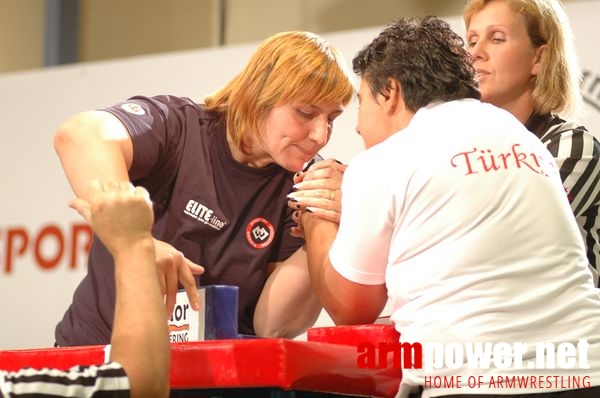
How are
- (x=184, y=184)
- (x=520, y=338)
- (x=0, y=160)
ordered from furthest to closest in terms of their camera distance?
1. (x=0, y=160)
2. (x=184, y=184)
3. (x=520, y=338)

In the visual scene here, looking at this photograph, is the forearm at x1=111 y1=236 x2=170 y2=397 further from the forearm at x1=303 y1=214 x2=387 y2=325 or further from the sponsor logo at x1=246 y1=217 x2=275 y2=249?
the sponsor logo at x1=246 y1=217 x2=275 y2=249

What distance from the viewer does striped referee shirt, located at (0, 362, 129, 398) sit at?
37.4 inches

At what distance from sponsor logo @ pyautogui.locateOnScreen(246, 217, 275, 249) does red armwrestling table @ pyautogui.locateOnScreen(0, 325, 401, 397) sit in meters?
0.51

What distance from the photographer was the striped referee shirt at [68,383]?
0.95 m

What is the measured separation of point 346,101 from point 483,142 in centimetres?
61

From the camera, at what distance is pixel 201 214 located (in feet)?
6.14

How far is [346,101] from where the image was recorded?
6.23 ft

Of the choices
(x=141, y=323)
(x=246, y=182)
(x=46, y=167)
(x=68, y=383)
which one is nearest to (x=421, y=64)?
(x=246, y=182)

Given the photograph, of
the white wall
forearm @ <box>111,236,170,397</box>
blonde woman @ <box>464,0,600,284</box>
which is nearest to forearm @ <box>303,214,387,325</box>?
forearm @ <box>111,236,170,397</box>

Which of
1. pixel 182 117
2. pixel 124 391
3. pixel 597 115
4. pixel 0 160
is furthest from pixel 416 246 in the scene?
pixel 0 160

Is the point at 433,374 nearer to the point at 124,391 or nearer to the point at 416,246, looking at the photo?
the point at 416,246

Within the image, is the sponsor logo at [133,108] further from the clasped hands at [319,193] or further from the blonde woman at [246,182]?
the clasped hands at [319,193]

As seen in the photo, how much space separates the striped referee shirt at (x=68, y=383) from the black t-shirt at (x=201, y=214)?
2.85 feet

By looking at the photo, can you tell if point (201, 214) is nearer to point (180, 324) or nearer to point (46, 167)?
point (180, 324)
